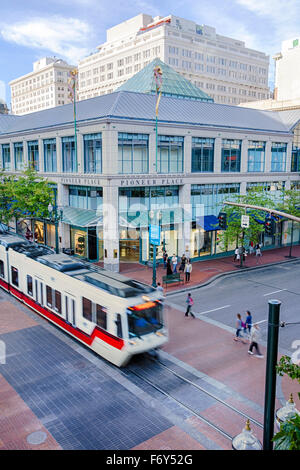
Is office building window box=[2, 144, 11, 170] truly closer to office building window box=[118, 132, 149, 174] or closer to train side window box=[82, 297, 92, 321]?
office building window box=[118, 132, 149, 174]

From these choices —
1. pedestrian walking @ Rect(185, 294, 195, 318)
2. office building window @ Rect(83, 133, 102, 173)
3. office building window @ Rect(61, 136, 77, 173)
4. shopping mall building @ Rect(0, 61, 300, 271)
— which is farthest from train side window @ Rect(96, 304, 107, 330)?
office building window @ Rect(61, 136, 77, 173)

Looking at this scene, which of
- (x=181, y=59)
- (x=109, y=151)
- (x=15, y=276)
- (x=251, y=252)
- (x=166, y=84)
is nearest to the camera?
(x=15, y=276)

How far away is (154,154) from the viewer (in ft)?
101

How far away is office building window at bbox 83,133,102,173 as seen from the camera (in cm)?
2983

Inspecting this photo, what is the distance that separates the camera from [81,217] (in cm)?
3200

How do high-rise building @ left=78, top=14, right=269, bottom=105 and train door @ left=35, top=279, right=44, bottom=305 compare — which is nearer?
train door @ left=35, top=279, right=44, bottom=305

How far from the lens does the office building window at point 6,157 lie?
46.7 meters

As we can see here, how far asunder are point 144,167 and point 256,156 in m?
14.2

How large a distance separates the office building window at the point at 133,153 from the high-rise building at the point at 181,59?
7639 centimetres

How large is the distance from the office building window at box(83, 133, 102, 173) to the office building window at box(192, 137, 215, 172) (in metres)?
8.56

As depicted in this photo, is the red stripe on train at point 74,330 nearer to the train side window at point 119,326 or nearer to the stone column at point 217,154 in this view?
the train side window at point 119,326

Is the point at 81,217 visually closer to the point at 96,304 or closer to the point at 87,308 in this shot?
the point at 87,308

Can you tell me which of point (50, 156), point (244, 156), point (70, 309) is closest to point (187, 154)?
point (244, 156)

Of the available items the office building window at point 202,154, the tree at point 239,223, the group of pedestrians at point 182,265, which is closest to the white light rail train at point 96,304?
the group of pedestrians at point 182,265
